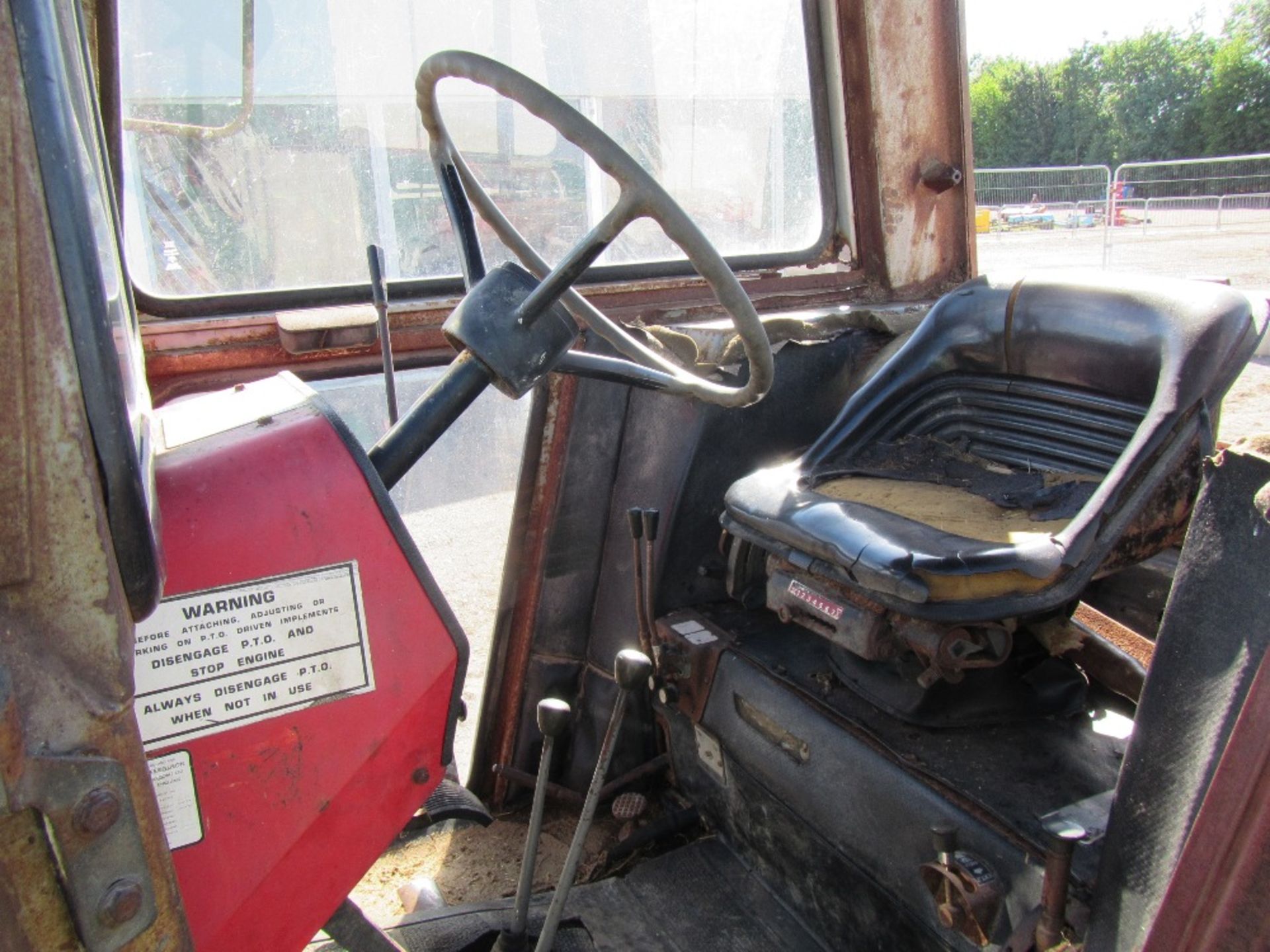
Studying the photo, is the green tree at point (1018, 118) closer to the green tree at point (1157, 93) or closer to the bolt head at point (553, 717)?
the green tree at point (1157, 93)

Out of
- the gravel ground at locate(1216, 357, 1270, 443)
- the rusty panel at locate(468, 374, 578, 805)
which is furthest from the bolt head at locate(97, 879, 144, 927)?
the gravel ground at locate(1216, 357, 1270, 443)

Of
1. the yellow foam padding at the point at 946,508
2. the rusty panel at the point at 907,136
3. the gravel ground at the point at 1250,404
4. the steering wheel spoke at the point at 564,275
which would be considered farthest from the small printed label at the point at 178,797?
the gravel ground at the point at 1250,404

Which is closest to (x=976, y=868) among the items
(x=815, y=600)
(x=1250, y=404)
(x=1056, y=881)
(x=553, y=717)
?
(x=1056, y=881)

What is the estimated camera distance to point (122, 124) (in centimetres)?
150

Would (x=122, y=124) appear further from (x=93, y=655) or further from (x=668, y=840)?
(x=668, y=840)

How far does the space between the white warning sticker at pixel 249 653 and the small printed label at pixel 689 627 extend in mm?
865

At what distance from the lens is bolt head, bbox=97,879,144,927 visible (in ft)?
1.90

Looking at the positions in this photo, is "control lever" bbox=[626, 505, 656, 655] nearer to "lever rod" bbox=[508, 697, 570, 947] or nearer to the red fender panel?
"lever rod" bbox=[508, 697, 570, 947]

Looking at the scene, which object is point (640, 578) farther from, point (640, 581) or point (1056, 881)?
point (1056, 881)

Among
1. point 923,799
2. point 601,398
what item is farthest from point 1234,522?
point 601,398

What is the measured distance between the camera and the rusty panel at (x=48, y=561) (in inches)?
21.0

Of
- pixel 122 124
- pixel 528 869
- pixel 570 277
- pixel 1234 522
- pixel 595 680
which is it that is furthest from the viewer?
pixel 595 680

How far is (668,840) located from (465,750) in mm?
448

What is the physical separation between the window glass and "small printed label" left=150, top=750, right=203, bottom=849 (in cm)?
101
